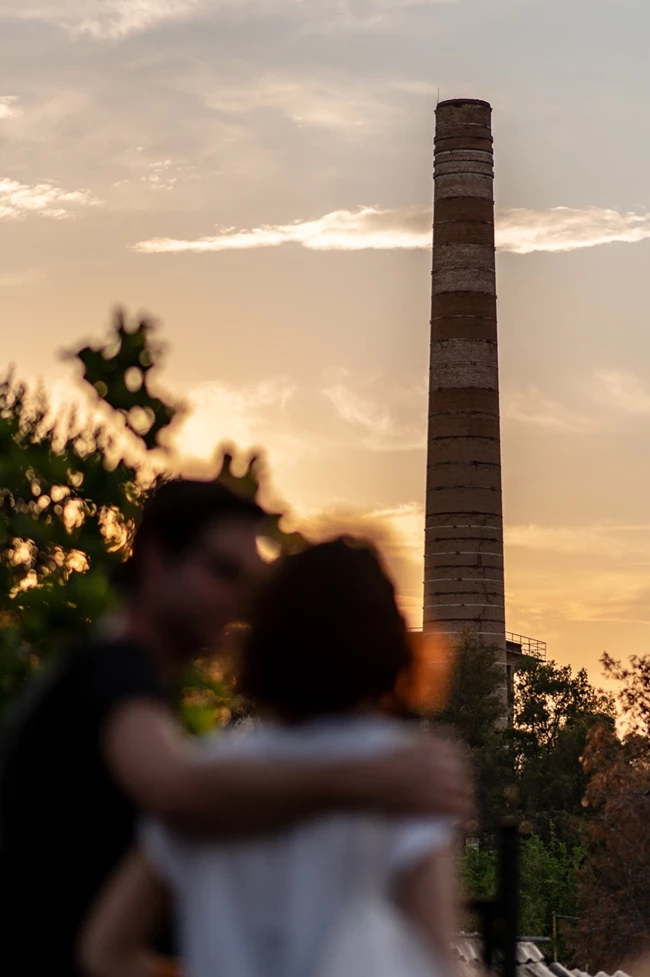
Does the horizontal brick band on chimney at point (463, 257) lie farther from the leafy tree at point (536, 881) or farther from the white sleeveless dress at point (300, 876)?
the white sleeveless dress at point (300, 876)

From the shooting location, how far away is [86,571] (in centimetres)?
879

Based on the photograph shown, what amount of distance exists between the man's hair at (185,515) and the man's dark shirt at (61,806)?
0.17 meters

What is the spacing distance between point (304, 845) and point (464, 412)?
59.1 metres

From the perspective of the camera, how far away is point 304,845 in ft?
7.77

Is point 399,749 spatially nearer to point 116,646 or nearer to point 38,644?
point 116,646

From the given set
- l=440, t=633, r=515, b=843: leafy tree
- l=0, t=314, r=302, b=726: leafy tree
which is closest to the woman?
l=0, t=314, r=302, b=726: leafy tree

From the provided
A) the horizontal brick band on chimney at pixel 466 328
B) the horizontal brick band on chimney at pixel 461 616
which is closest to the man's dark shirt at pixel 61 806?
the horizontal brick band on chimney at pixel 466 328


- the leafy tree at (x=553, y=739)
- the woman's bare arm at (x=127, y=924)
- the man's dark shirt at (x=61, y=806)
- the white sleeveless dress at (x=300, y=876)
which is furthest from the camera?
the leafy tree at (x=553, y=739)

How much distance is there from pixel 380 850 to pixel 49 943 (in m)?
0.67

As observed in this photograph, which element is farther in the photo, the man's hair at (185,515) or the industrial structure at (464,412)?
the industrial structure at (464,412)

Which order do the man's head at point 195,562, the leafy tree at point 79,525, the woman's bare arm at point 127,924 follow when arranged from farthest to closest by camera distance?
the leafy tree at point 79,525
the man's head at point 195,562
the woman's bare arm at point 127,924

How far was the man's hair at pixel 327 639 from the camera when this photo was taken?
2.43 m

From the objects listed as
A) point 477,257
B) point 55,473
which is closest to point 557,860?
point 477,257

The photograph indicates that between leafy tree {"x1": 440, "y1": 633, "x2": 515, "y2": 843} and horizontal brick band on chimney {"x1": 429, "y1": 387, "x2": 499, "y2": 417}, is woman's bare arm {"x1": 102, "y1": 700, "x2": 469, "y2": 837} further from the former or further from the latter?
horizontal brick band on chimney {"x1": 429, "y1": 387, "x2": 499, "y2": 417}
